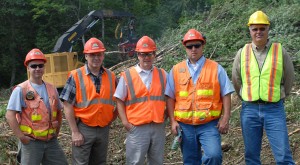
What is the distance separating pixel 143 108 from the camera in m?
5.16

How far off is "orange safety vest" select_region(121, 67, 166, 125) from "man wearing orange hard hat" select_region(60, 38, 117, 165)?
30 centimetres

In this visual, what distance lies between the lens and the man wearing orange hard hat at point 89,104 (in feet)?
17.2

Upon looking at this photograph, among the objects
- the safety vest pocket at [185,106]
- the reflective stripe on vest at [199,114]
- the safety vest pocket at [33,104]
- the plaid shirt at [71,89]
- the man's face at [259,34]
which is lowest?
the reflective stripe on vest at [199,114]

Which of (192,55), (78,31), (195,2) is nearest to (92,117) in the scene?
(192,55)

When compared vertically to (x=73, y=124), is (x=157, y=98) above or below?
above

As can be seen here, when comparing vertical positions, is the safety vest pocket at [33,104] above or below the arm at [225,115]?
above

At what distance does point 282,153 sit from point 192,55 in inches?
57.8

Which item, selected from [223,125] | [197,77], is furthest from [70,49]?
[223,125]

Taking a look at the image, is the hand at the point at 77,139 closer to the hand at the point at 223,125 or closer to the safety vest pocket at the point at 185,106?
the safety vest pocket at the point at 185,106

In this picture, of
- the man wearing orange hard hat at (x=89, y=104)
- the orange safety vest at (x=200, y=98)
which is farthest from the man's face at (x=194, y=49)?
the man wearing orange hard hat at (x=89, y=104)

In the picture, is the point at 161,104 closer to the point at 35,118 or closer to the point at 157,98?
the point at 157,98

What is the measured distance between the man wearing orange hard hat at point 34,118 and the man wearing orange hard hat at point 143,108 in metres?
0.85

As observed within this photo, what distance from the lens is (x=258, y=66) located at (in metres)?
5.03

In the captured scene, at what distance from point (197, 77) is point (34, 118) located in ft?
6.36
